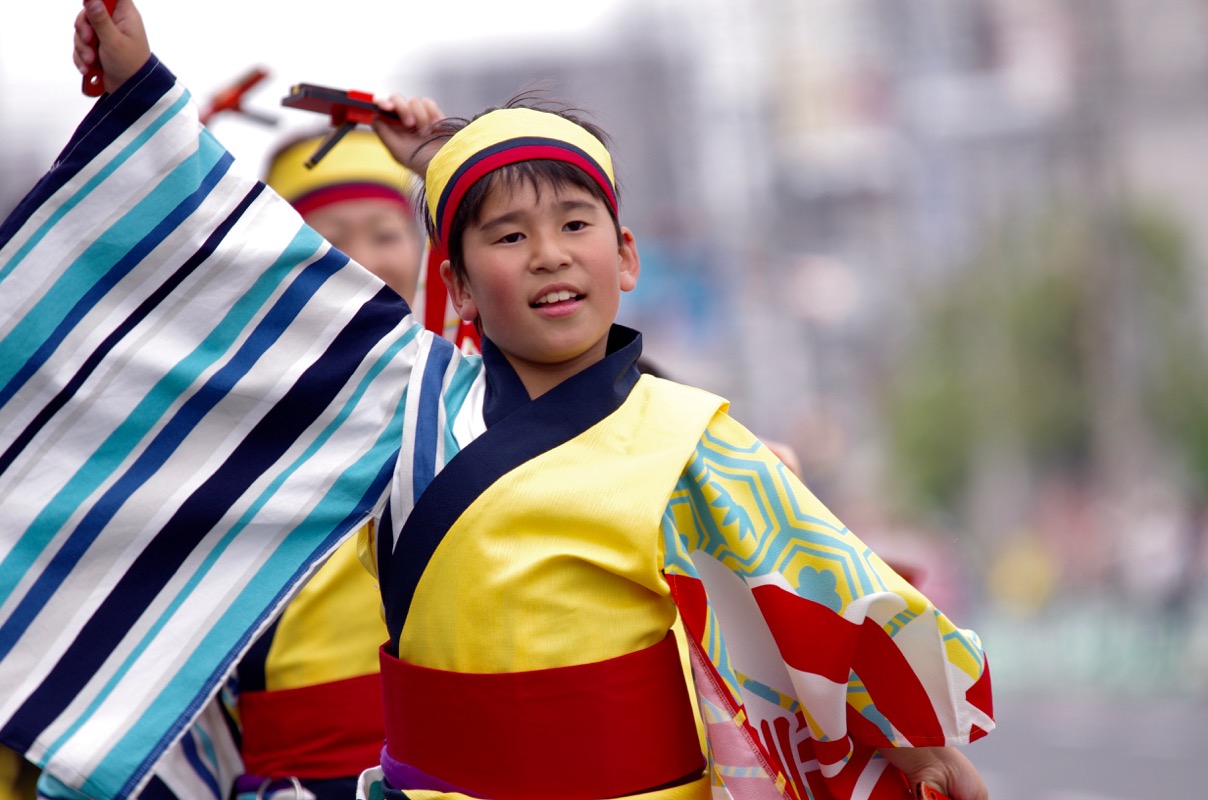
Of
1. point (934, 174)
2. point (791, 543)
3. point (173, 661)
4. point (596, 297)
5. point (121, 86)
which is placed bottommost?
point (173, 661)

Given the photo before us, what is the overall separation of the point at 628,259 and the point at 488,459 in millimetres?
389

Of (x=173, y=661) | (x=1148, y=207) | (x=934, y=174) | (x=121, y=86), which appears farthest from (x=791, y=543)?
(x=934, y=174)

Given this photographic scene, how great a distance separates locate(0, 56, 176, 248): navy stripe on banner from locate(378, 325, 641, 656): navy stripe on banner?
23.7 inches

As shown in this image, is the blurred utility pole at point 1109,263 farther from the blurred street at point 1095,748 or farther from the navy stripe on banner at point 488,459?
the navy stripe on banner at point 488,459

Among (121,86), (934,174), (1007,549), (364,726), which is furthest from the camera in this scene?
(934,174)

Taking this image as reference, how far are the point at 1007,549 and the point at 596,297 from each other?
21.5 m

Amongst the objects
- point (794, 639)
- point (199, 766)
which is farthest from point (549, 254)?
point (199, 766)

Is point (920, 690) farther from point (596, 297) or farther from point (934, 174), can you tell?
point (934, 174)

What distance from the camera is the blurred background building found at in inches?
698

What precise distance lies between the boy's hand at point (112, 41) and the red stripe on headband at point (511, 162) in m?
0.48

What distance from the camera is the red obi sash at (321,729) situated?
264cm

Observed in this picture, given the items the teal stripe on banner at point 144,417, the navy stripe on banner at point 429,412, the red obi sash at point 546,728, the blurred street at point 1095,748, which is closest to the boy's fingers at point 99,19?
the teal stripe on banner at point 144,417

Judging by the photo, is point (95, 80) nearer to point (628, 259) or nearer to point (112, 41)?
point (112, 41)

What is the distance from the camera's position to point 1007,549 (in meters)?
22.6
